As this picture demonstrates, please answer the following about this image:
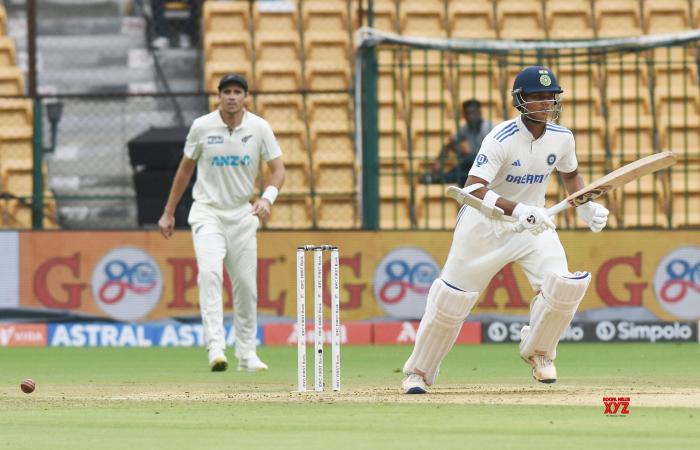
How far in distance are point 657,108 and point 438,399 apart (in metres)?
8.18

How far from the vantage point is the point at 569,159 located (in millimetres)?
8672

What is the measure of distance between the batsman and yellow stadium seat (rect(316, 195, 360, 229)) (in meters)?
5.33

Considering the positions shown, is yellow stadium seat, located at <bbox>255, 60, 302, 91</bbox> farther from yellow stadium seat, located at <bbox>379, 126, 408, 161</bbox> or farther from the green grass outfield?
the green grass outfield

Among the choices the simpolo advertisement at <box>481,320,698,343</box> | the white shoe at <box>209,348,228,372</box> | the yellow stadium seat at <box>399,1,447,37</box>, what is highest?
the yellow stadium seat at <box>399,1,447,37</box>

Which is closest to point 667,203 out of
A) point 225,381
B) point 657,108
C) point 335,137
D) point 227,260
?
point 657,108

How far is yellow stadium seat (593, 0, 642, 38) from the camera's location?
1678cm

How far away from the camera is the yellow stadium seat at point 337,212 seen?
13.8 meters

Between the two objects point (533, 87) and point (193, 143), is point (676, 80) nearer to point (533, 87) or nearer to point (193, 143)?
point (193, 143)

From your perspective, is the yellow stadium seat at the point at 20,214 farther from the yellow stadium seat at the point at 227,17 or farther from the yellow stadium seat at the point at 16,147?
the yellow stadium seat at the point at 227,17

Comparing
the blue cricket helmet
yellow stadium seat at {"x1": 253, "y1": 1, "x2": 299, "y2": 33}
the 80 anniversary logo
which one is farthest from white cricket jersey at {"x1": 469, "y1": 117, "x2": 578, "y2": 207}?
yellow stadium seat at {"x1": 253, "y1": 1, "x2": 299, "y2": 33}

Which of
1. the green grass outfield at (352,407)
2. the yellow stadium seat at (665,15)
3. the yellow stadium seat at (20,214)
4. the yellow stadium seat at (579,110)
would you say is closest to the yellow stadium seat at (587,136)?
the yellow stadium seat at (579,110)

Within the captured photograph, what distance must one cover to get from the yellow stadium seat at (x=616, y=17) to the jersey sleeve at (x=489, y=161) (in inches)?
345

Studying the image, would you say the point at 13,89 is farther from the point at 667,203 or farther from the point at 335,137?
the point at 667,203

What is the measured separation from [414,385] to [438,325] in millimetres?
326
